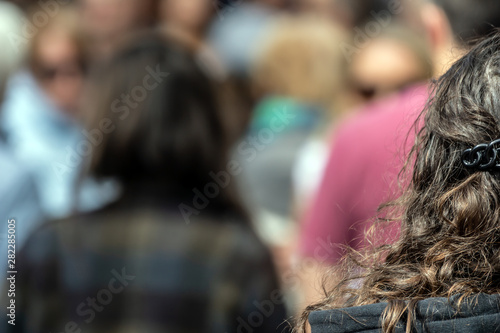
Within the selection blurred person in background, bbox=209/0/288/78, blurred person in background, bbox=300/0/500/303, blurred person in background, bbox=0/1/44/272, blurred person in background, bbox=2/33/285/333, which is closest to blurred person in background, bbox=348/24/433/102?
blurred person in background, bbox=209/0/288/78

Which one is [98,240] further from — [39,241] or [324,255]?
[324,255]

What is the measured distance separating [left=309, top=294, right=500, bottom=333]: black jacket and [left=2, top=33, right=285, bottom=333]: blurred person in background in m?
1.25

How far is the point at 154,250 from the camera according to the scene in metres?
2.27

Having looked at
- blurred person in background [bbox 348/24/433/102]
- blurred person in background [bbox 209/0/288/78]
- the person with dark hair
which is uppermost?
blurred person in background [bbox 209/0/288/78]

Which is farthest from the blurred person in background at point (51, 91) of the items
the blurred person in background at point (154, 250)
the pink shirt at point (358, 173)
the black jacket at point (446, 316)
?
the black jacket at point (446, 316)

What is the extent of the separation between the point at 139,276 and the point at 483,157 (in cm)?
140

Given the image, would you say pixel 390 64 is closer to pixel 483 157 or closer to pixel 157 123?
pixel 157 123

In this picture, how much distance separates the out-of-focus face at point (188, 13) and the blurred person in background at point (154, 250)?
7.09ft

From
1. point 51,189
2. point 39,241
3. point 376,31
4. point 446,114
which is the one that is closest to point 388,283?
point 446,114

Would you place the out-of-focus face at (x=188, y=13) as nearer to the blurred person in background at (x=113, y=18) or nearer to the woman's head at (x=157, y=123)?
the blurred person in background at (x=113, y=18)
